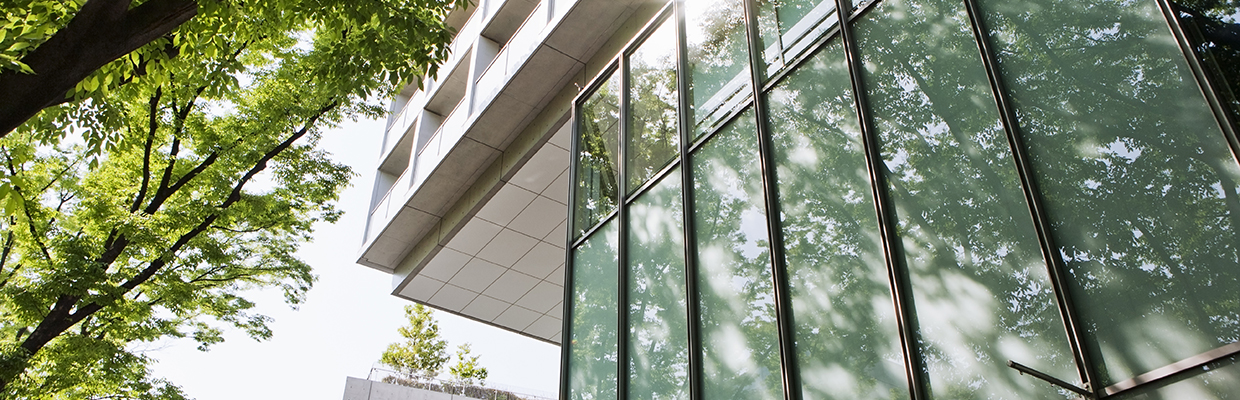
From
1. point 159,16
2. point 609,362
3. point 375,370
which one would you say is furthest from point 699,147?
point 375,370

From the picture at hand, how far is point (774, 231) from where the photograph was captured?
5758 mm

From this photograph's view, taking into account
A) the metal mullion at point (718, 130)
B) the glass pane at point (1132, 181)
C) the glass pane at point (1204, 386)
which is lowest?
the glass pane at point (1204, 386)

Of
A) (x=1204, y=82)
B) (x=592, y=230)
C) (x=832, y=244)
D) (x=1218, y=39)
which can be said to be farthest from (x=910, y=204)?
(x=592, y=230)

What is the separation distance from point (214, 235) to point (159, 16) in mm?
11864

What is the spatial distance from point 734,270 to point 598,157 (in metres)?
3.05

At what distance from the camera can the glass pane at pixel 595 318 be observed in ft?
23.9

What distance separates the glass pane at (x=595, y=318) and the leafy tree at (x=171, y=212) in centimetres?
261

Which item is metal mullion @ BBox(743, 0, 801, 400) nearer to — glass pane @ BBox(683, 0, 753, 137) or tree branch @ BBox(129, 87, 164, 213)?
glass pane @ BBox(683, 0, 753, 137)

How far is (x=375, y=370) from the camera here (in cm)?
1991

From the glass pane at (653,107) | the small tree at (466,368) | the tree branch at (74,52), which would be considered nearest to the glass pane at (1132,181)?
the glass pane at (653,107)

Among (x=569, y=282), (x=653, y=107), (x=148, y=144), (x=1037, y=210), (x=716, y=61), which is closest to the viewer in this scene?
(x=1037, y=210)

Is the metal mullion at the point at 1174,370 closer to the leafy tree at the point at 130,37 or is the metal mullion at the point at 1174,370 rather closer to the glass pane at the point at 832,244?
the glass pane at the point at 832,244

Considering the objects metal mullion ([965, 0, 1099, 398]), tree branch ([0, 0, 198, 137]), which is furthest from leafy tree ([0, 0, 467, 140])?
metal mullion ([965, 0, 1099, 398])

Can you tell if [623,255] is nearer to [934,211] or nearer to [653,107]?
[653,107]
